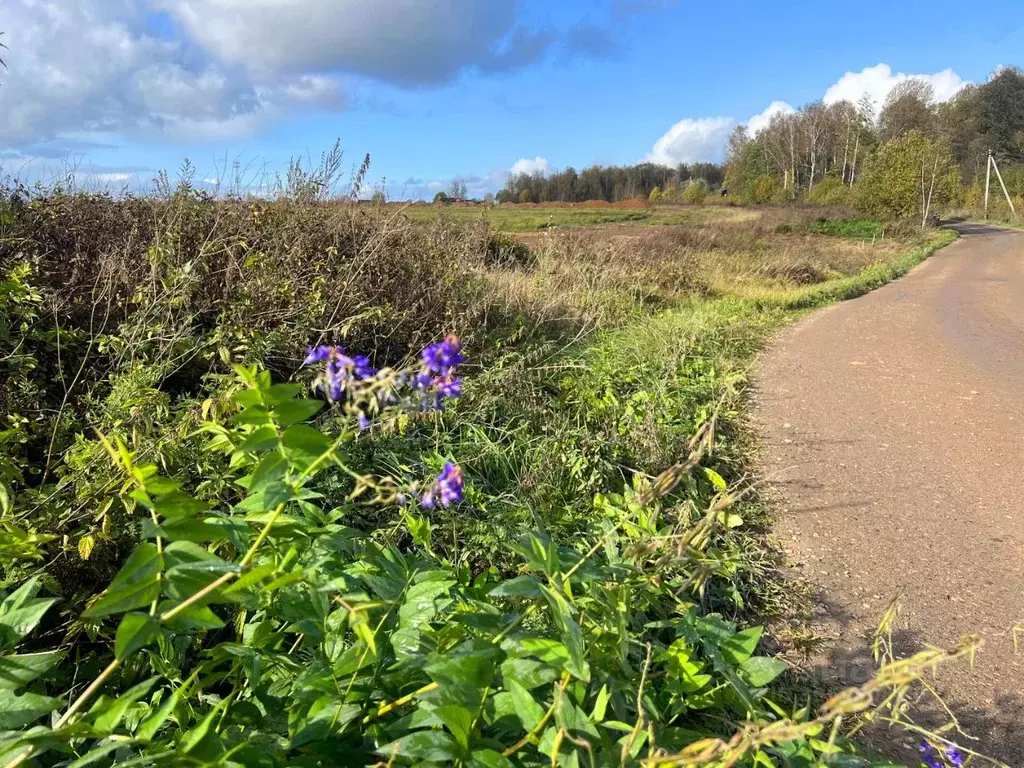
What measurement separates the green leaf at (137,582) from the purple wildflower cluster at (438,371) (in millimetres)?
509

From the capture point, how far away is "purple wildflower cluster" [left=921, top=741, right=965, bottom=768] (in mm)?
1712

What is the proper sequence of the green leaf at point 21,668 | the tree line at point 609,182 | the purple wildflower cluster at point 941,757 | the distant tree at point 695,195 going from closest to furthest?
the green leaf at point 21,668
the purple wildflower cluster at point 941,757
the distant tree at point 695,195
the tree line at point 609,182

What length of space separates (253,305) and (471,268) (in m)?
3.15

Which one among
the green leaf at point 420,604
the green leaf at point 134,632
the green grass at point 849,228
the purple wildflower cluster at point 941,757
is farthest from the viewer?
the green grass at point 849,228

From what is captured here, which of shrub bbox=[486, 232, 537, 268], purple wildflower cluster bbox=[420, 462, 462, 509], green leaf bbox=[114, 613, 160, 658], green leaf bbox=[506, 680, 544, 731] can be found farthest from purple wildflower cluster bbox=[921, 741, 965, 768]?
shrub bbox=[486, 232, 537, 268]

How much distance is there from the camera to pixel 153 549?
1.10 meters

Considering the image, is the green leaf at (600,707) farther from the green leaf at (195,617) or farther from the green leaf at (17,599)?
the green leaf at (17,599)

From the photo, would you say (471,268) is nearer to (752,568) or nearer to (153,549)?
(752,568)

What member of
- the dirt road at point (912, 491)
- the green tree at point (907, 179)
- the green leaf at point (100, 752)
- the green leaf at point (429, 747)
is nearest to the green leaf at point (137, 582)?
the green leaf at point (100, 752)

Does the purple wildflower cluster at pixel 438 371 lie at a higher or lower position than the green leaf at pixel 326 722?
higher

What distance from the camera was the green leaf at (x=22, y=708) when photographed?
3.76ft

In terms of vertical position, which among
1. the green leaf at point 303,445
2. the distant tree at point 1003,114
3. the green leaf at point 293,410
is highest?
the distant tree at point 1003,114

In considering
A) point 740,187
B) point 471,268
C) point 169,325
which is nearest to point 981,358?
point 471,268

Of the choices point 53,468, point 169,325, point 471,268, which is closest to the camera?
point 53,468
